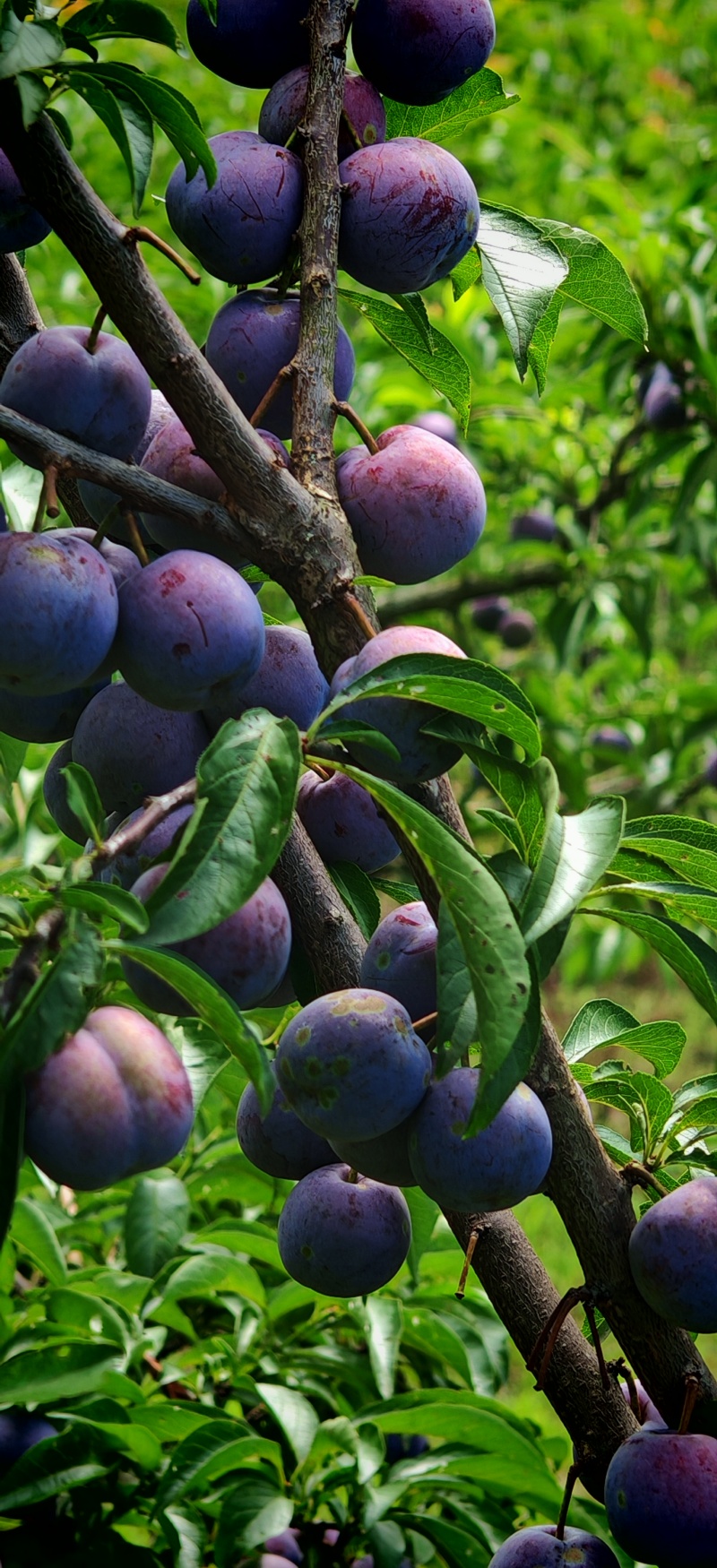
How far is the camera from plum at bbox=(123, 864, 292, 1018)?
0.62 m

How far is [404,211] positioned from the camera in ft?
2.42

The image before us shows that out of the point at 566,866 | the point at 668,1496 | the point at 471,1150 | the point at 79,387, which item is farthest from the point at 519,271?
the point at 668,1496

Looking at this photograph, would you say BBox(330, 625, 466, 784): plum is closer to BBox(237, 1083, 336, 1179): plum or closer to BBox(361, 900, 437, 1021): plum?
BBox(361, 900, 437, 1021): plum

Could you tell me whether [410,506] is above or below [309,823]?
above

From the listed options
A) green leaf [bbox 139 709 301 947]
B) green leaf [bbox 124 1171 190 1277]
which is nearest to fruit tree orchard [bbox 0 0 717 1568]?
green leaf [bbox 139 709 301 947]

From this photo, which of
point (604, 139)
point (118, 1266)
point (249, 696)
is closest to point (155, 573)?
point (249, 696)

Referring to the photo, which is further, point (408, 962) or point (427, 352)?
point (427, 352)

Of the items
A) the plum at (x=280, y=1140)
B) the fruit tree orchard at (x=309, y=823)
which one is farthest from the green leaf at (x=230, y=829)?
the plum at (x=280, y=1140)

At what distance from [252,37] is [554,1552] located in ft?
2.95

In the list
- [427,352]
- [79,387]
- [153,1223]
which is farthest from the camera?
[153,1223]

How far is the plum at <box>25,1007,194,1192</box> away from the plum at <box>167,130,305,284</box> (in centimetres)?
42

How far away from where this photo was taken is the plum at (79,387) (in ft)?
2.27

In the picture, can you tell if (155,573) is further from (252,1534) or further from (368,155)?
(252,1534)

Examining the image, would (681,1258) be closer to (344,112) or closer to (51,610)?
(51,610)
